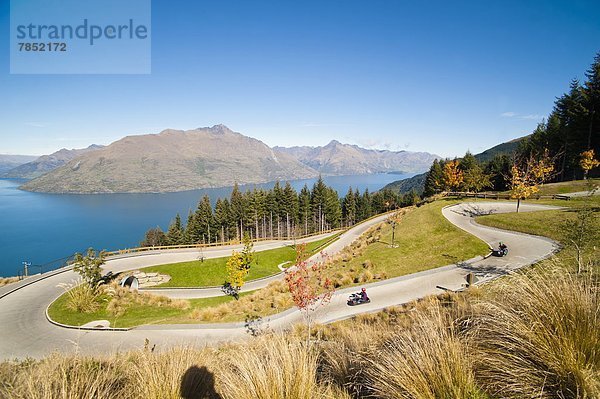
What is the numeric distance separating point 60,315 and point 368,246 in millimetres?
24355

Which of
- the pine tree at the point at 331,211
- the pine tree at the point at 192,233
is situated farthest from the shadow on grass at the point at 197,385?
the pine tree at the point at 331,211

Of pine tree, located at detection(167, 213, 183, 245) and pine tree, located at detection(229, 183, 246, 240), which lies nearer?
pine tree, located at detection(229, 183, 246, 240)

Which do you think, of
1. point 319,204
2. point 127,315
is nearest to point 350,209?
point 319,204

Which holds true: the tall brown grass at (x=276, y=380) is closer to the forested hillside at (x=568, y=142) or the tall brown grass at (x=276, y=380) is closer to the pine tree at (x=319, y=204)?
the forested hillside at (x=568, y=142)

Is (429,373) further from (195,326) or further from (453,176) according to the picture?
(453,176)

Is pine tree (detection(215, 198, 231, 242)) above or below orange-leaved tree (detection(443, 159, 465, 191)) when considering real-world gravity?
below

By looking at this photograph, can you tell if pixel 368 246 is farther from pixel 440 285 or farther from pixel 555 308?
pixel 555 308

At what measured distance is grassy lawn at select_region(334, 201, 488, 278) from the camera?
21.0m

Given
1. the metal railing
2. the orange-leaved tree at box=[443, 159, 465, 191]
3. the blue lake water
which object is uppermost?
the orange-leaved tree at box=[443, 159, 465, 191]

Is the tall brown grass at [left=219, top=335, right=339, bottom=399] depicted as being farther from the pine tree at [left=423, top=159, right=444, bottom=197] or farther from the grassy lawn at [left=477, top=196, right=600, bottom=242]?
the pine tree at [left=423, top=159, right=444, bottom=197]

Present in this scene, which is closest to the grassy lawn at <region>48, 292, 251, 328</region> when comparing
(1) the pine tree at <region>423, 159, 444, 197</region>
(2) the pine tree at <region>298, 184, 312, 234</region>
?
(2) the pine tree at <region>298, 184, 312, 234</region>

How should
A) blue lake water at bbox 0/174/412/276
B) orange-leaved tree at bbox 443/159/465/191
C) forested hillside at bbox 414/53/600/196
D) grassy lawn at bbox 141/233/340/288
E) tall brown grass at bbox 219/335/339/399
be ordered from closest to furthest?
1. tall brown grass at bbox 219/335/339/399
2. grassy lawn at bbox 141/233/340/288
3. forested hillside at bbox 414/53/600/196
4. orange-leaved tree at bbox 443/159/465/191
5. blue lake water at bbox 0/174/412/276

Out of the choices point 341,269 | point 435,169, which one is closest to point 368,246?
point 341,269

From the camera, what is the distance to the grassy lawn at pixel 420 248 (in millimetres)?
21000
